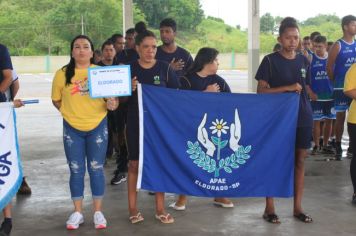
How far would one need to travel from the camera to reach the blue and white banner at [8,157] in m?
4.09

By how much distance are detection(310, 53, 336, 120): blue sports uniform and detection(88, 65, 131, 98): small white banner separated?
4.41 meters

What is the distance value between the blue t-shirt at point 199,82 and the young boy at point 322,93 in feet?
11.3

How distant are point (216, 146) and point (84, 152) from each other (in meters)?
1.12

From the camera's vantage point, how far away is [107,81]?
4.01 m

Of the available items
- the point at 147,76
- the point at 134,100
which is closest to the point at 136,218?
the point at 134,100

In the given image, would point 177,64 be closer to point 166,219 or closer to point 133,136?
point 133,136

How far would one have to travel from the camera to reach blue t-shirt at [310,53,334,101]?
7.67 metres

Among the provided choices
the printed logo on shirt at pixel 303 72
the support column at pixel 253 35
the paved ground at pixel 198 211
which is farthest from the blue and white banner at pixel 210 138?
the support column at pixel 253 35

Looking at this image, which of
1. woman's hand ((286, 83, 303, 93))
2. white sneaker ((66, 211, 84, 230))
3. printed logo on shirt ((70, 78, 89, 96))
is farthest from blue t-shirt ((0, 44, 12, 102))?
woman's hand ((286, 83, 303, 93))

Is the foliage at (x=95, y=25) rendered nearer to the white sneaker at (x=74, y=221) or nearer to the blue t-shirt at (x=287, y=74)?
the blue t-shirt at (x=287, y=74)

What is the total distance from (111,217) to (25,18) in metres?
34.8

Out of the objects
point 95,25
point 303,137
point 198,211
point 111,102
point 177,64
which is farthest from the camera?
point 95,25

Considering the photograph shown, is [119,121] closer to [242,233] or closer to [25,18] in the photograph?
[242,233]

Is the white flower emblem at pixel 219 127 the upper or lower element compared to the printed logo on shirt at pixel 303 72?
lower
